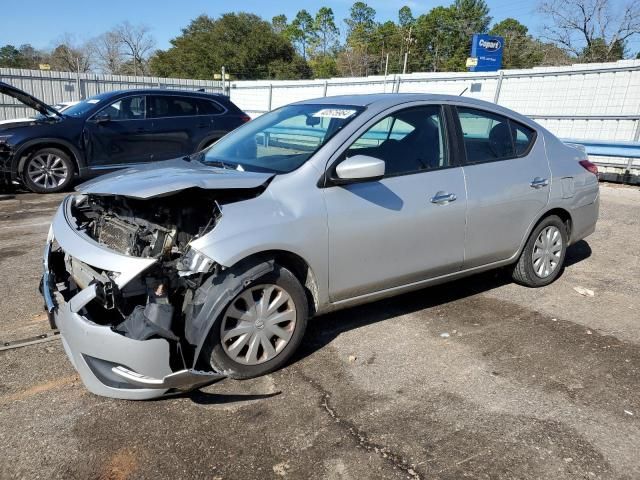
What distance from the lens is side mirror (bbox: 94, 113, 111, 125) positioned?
8.88 meters

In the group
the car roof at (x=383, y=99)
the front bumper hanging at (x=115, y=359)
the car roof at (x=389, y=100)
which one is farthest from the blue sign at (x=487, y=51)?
the front bumper hanging at (x=115, y=359)

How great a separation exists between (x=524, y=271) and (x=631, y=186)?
8.19 meters

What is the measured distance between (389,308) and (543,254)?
1.66 metres

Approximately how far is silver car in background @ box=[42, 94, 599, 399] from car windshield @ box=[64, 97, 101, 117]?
18.4ft

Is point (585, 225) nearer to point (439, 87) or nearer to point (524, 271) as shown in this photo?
point (524, 271)

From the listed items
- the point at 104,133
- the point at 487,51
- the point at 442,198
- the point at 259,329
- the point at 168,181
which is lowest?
the point at 259,329

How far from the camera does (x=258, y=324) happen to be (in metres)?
3.18

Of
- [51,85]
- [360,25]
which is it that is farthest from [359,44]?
[51,85]

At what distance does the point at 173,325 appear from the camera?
2.96m

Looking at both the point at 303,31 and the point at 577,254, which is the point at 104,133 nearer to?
the point at 577,254

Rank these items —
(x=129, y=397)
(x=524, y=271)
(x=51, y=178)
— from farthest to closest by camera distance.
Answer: (x=51, y=178) → (x=524, y=271) → (x=129, y=397)

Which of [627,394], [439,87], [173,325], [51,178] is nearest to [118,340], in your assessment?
[173,325]

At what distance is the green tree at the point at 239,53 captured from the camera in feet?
194

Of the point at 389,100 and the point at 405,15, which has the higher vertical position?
the point at 405,15
